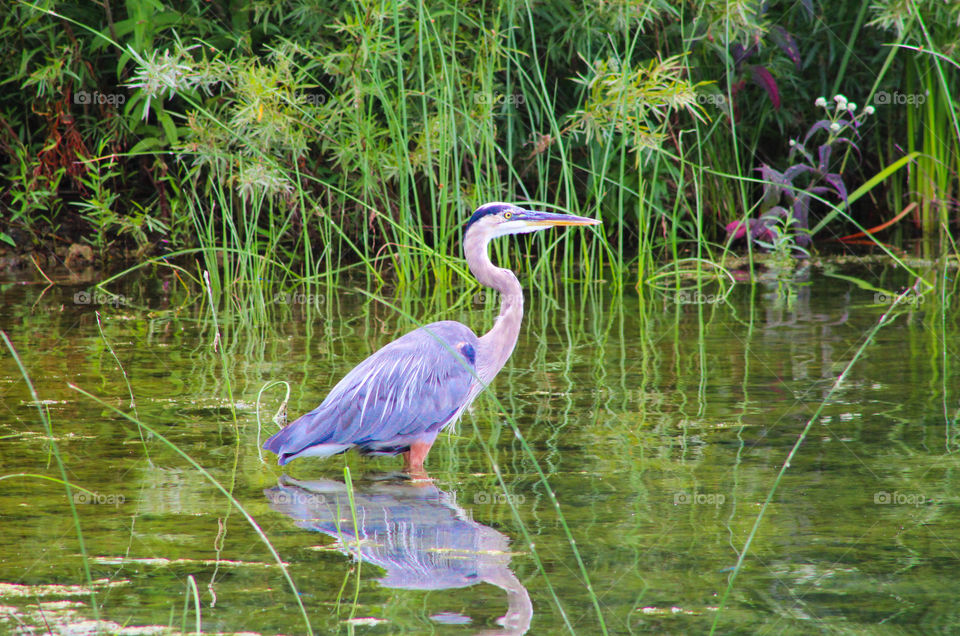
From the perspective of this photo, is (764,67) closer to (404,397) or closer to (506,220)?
(506,220)

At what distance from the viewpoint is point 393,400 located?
14.6 ft

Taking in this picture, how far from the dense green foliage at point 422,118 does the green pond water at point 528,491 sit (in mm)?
1485

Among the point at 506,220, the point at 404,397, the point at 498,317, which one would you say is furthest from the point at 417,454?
the point at 506,220

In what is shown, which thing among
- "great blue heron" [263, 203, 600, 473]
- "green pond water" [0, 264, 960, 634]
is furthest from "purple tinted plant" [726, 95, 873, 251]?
"great blue heron" [263, 203, 600, 473]

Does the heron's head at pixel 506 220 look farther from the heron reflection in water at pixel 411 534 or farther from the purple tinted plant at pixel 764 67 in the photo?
the purple tinted plant at pixel 764 67

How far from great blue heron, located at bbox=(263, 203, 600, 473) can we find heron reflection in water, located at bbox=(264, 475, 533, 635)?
172 mm

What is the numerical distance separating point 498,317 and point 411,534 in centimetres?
161

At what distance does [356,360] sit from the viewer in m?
5.90

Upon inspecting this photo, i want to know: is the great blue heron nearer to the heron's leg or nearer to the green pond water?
the heron's leg

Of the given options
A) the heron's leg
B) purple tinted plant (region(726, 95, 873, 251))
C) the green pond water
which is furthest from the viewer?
purple tinted plant (region(726, 95, 873, 251))

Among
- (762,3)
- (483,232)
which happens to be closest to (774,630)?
(483,232)

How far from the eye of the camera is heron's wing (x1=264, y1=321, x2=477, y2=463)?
4.25 meters

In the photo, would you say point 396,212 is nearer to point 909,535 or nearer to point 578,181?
point 578,181

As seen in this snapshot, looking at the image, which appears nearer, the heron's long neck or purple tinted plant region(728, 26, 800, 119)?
the heron's long neck
